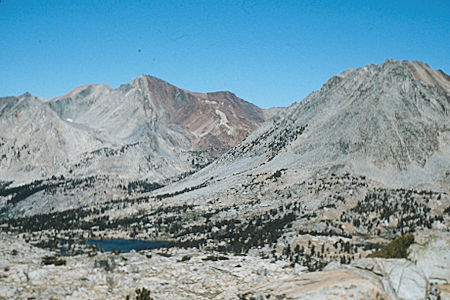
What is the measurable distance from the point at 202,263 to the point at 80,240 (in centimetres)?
12619

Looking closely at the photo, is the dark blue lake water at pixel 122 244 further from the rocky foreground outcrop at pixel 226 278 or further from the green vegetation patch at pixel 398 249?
the green vegetation patch at pixel 398 249

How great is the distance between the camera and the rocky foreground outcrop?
38.8 metres

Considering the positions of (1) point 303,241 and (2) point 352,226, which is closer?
(1) point 303,241

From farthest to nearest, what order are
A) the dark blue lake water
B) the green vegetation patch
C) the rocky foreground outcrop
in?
the dark blue lake water < the green vegetation patch < the rocky foreground outcrop

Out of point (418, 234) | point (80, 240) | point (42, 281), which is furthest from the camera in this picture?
point (80, 240)

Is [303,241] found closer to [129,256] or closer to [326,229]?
[326,229]

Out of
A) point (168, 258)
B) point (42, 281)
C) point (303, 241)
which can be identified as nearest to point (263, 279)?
point (168, 258)

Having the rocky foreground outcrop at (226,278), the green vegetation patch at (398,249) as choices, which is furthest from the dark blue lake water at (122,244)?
the green vegetation patch at (398,249)

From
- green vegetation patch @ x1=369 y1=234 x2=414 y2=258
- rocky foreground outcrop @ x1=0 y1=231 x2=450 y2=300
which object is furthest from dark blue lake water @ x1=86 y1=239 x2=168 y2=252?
green vegetation patch @ x1=369 y1=234 x2=414 y2=258

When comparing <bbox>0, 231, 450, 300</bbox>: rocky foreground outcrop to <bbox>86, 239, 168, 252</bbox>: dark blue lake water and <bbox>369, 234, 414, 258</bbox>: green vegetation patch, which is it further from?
<bbox>86, 239, 168, 252</bbox>: dark blue lake water

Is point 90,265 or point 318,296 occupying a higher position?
point 90,265

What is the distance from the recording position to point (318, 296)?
36625 millimetres

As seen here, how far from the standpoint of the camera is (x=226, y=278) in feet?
170

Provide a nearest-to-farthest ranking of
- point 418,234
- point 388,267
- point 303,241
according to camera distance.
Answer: point 388,267 < point 418,234 < point 303,241
